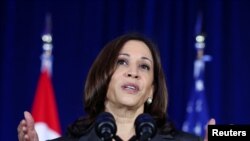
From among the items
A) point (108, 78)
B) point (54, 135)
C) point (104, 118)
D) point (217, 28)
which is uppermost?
point (217, 28)

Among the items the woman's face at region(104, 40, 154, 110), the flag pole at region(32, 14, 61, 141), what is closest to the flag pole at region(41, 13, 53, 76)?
the flag pole at region(32, 14, 61, 141)

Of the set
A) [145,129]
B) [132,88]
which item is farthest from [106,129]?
[132,88]

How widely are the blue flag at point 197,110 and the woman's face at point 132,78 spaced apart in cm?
111

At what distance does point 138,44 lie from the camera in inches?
74.4

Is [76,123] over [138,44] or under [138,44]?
under

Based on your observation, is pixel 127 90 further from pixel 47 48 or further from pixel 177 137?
pixel 47 48

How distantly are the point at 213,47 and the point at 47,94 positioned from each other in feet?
3.43

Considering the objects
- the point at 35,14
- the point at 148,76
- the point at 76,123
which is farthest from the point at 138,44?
the point at 35,14

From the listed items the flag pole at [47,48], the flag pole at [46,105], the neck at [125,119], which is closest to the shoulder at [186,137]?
the neck at [125,119]

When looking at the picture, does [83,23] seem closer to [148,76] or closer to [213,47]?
[213,47]

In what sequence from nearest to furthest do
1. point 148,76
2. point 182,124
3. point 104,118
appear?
point 104,118 → point 148,76 → point 182,124

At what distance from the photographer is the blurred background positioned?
297cm

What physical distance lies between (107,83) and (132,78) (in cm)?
15

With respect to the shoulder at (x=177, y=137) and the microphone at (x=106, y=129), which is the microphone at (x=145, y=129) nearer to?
the microphone at (x=106, y=129)
